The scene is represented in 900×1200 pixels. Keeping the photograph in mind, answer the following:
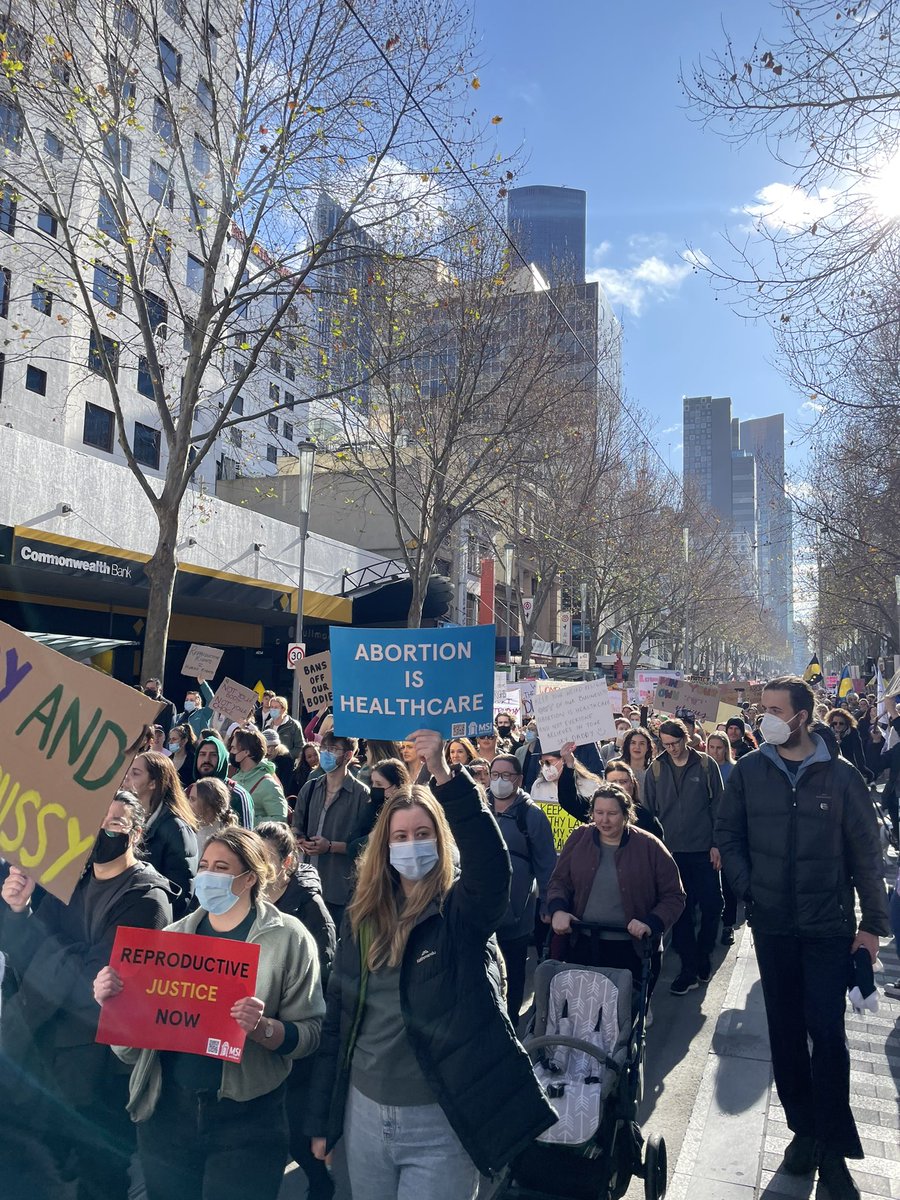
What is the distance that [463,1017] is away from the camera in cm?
271

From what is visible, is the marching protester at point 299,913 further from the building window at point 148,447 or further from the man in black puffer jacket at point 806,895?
the building window at point 148,447

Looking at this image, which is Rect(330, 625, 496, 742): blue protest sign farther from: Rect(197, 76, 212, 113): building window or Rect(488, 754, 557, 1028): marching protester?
Rect(197, 76, 212, 113): building window

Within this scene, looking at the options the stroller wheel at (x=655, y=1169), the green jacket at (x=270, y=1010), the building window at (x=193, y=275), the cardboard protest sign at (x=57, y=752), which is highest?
the building window at (x=193, y=275)

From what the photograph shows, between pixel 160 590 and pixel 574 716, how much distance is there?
712cm

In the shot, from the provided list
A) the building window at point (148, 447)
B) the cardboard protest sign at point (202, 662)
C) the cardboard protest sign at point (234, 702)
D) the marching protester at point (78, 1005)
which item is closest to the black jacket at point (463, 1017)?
the marching protester at point (78, 1005)

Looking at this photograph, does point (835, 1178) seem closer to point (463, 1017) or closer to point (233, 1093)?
point (463, 1017)

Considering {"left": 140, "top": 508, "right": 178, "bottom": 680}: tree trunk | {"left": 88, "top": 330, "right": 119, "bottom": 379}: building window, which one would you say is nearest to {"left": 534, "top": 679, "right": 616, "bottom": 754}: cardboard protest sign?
{"left": 140, "top": 508, "right": 178, "bottom": 680}: tree trunk

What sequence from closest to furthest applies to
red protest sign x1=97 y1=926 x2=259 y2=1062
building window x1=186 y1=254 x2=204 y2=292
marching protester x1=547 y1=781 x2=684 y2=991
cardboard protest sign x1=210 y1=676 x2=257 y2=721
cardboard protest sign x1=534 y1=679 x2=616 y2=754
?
red protest sign x1=97 y1=926 x2=259 y2=1062
marching protester x1=547 y1=781 x2=684 y2=991
cardboard protest sign x1=534 y1=679 x2=616 y2=754
cardboard protest sign x1=210 y1=676 x2=257 y2=721
building window x1=186 y1=254 x2=204 y2=292

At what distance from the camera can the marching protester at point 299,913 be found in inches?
151

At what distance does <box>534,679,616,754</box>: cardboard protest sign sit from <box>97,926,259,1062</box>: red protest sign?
4.75m

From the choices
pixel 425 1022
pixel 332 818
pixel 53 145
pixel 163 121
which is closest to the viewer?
pixel 425 1022

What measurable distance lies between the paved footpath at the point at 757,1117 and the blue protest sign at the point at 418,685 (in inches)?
89.5

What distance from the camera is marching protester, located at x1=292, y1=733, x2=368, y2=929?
5824 millimetres

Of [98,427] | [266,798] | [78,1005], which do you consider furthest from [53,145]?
[78,1005]
